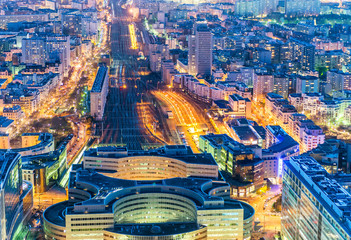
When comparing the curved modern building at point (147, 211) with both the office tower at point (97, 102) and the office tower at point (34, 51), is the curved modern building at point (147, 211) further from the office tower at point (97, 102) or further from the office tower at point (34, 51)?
the office tower at point (34, 51)

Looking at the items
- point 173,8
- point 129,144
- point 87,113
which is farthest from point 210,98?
point 173,8

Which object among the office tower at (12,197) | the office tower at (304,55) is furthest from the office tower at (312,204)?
the office tower at (304,55)

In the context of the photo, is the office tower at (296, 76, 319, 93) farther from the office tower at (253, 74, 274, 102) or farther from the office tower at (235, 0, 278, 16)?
the office tower at (235, 0, 278, 16)

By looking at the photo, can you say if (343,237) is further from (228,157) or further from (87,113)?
(87,113)

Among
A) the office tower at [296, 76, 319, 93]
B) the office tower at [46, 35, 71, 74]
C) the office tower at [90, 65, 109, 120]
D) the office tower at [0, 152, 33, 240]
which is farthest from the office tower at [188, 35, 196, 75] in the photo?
the office tower at [0, 152, 33, 240]

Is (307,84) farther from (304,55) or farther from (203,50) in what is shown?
(304,55)

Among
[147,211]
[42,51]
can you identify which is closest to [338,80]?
[42,51]
